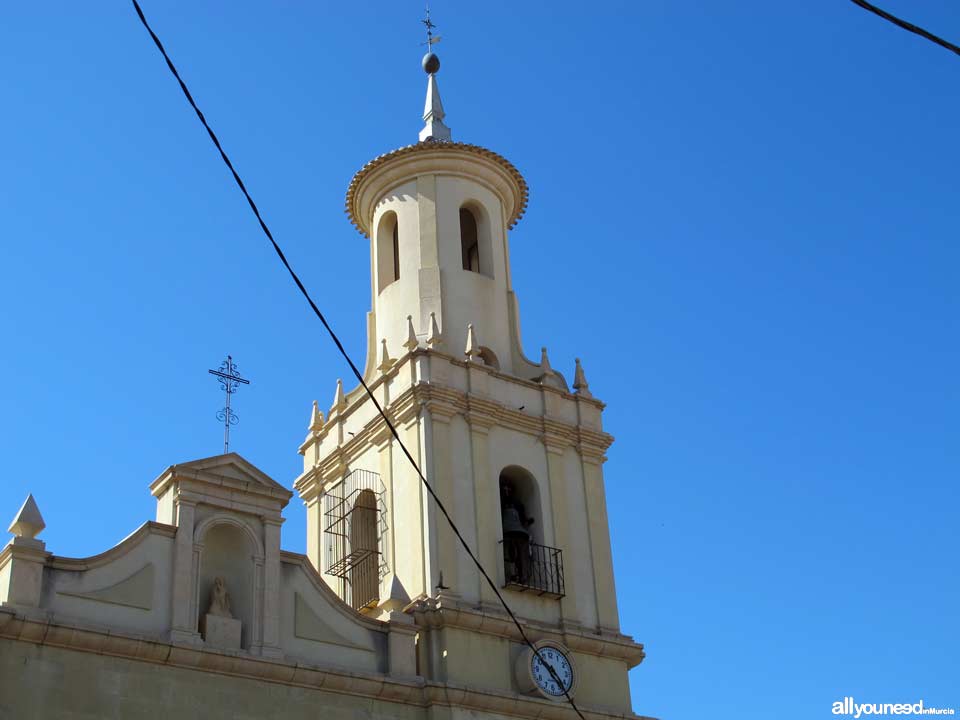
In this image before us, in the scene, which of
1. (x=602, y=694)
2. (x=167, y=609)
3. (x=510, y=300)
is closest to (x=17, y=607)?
(x=167, y=609)

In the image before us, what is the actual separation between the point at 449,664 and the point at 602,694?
9.56ft

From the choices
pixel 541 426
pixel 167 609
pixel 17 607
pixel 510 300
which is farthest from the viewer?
pixel 510 300

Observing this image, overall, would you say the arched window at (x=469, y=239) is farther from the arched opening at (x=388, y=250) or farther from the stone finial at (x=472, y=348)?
the stone finial at (x=472, y=348)

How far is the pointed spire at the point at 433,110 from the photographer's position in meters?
29.4

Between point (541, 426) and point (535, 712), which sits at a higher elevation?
point (541, 426)

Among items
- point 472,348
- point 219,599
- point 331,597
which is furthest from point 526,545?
point 219,599

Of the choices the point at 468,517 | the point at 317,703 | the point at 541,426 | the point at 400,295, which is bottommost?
the point at 317,703

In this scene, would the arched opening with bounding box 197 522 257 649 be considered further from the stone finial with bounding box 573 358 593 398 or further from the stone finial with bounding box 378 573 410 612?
the stone finial with bounding box 573 358 593 398

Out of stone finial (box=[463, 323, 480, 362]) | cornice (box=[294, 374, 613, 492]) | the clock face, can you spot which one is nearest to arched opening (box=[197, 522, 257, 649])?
cornice (box=[294, 374, 613, 492])

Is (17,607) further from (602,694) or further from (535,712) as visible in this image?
(602,694)

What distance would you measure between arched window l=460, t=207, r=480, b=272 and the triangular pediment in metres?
8.14

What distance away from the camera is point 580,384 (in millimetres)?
26609

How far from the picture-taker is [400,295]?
88.9ft

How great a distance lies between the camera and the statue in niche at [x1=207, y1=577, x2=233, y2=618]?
68.3 ft
